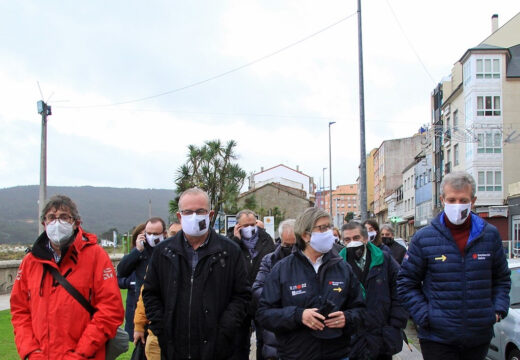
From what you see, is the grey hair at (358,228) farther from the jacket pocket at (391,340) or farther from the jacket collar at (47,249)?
the jacket collar at (47,249)

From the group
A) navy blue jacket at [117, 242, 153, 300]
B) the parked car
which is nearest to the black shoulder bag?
navy blue jacket at [117, 242, 153, 300]

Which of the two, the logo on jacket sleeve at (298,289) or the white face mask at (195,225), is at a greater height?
the white face mask at (195,225)

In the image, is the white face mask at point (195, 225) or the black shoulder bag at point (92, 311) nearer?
the black shoulder bag at point (92, 311)

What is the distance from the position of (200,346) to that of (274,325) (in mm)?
546

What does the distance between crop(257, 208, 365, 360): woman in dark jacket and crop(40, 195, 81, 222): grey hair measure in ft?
4.95

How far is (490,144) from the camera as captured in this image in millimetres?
40875

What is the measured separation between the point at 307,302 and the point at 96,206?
13259 cm

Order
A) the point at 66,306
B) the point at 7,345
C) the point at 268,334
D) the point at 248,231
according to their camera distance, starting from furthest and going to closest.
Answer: the point at 7,345 → the point at 248,231 → the point at 268,334 → the point at 66,306

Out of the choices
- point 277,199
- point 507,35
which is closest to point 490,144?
point 507,35

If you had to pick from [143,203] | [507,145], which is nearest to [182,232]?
[507,145]

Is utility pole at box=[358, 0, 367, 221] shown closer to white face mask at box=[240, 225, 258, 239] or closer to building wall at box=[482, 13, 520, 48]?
white face mask at box=[240, 225, 258, 239]

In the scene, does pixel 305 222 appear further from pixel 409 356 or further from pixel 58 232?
pixel 409 356

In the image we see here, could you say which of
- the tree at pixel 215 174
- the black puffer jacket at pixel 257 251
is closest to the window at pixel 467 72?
the tree at pixel 215 174

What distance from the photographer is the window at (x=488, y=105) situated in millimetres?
41344
